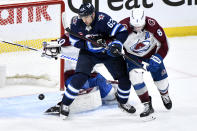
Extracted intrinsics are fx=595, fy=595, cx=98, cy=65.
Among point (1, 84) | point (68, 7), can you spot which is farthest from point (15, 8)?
point (68, 7)

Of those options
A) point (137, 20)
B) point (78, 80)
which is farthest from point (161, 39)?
point (78, 80)

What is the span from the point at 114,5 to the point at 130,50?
2.59m

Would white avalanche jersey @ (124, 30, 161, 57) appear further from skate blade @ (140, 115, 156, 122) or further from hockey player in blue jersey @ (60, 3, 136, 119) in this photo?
skate blade @ (140, 115, 156, 122)

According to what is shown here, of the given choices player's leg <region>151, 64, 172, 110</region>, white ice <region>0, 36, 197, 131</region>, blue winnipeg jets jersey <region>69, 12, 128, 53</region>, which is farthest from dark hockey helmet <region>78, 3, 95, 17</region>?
white ice <region>0, 36, 197, 131</region>

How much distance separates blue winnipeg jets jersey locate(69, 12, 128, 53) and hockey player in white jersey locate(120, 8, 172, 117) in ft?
0.29

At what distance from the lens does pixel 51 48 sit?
16.9 ft

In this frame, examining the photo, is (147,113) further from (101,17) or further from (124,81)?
(101,17)

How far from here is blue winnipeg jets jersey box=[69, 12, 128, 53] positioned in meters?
4.92

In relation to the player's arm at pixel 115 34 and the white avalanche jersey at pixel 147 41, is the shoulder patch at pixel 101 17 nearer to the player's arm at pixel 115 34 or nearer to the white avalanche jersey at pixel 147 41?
the player's arm at pixel 115 34

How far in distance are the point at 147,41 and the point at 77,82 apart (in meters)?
0.69

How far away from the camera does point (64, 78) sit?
5.63m

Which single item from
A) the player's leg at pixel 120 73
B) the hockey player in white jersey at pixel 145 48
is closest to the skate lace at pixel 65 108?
the player's leg at pixel 120 73

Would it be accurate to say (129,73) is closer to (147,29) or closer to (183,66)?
(147,29)

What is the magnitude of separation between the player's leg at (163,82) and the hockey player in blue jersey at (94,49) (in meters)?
0.26
